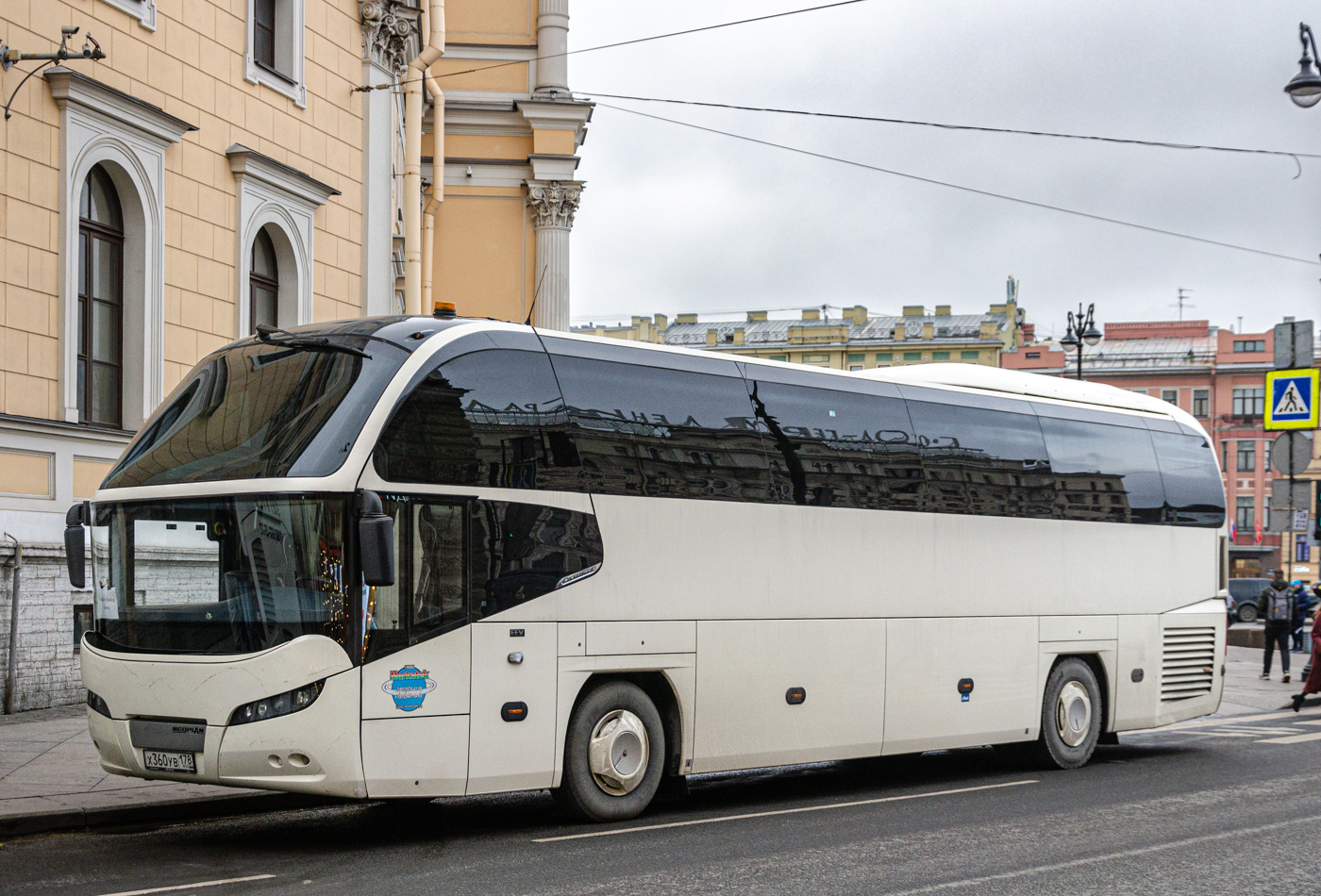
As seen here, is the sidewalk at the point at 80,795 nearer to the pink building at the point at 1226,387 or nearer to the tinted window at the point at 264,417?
the tinted window at the point at 264,417

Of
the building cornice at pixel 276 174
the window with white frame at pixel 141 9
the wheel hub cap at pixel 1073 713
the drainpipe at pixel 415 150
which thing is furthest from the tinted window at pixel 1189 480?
the window with white frame at pixel 141 9

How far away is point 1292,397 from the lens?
77.9 feet

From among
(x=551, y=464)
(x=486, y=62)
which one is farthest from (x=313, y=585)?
(x=486, y=62)

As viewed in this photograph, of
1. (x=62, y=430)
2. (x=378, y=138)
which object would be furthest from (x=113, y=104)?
(x=378, y=138)

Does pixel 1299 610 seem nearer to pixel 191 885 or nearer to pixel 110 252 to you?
pixel 110 252

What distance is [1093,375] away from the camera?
97.2 metres

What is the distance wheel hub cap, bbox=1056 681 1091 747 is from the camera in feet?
47.1

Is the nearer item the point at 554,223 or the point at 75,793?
the point at 75,793

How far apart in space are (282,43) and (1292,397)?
53.0 ft

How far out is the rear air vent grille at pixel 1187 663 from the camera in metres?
15.7

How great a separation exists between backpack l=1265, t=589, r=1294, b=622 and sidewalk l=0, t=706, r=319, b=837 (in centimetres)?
1979

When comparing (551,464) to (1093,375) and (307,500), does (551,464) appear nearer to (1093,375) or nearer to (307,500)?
(307,500)

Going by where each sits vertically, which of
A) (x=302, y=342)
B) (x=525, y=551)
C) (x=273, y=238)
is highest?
(x=273, y=238)

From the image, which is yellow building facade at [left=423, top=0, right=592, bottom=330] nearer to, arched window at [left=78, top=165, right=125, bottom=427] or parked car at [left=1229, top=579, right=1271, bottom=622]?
arched window at [left=78, top=165, right=125, bottom=427]
